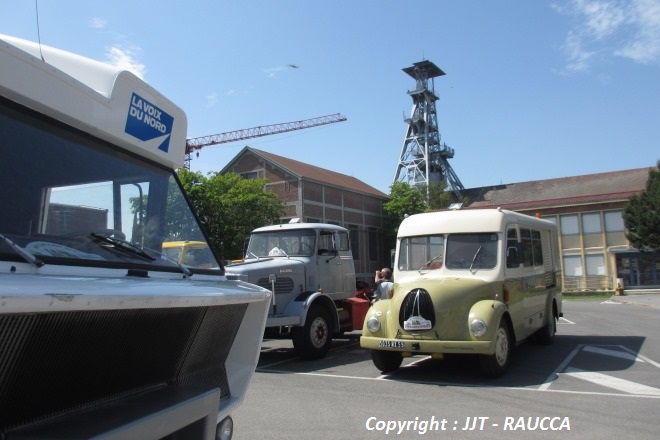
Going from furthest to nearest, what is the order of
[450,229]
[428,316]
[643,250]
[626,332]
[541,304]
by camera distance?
[643,250] < [626,332] < [541,304] < [450,229] < [428,316]

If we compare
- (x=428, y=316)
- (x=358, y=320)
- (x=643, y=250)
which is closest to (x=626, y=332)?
(x=358, y=320)

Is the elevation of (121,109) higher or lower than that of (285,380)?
higher

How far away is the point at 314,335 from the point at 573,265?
42.7m

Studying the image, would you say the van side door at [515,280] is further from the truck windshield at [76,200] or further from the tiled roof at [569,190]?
the tiled roof at [569,190]

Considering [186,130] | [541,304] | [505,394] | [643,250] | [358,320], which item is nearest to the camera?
[186,130]

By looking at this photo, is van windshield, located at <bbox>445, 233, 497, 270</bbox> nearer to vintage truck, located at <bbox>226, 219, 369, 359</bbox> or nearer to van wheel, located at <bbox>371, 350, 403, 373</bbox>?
van wheel, located at <bbox>371, 350, 403, 373</bbox>

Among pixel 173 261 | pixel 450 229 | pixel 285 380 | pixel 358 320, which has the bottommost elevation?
pixel 285 380

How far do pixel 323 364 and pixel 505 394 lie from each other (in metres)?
3.68

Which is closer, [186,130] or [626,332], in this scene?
[186,130]

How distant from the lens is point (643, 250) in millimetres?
Result: 41938

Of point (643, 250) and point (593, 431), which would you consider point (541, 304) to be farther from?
point (643, 250)

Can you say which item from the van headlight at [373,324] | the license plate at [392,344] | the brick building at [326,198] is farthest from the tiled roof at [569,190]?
the license plate at [392,344]

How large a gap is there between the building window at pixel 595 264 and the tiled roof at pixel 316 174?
64.4 feet

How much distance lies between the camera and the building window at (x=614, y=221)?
45594mm
